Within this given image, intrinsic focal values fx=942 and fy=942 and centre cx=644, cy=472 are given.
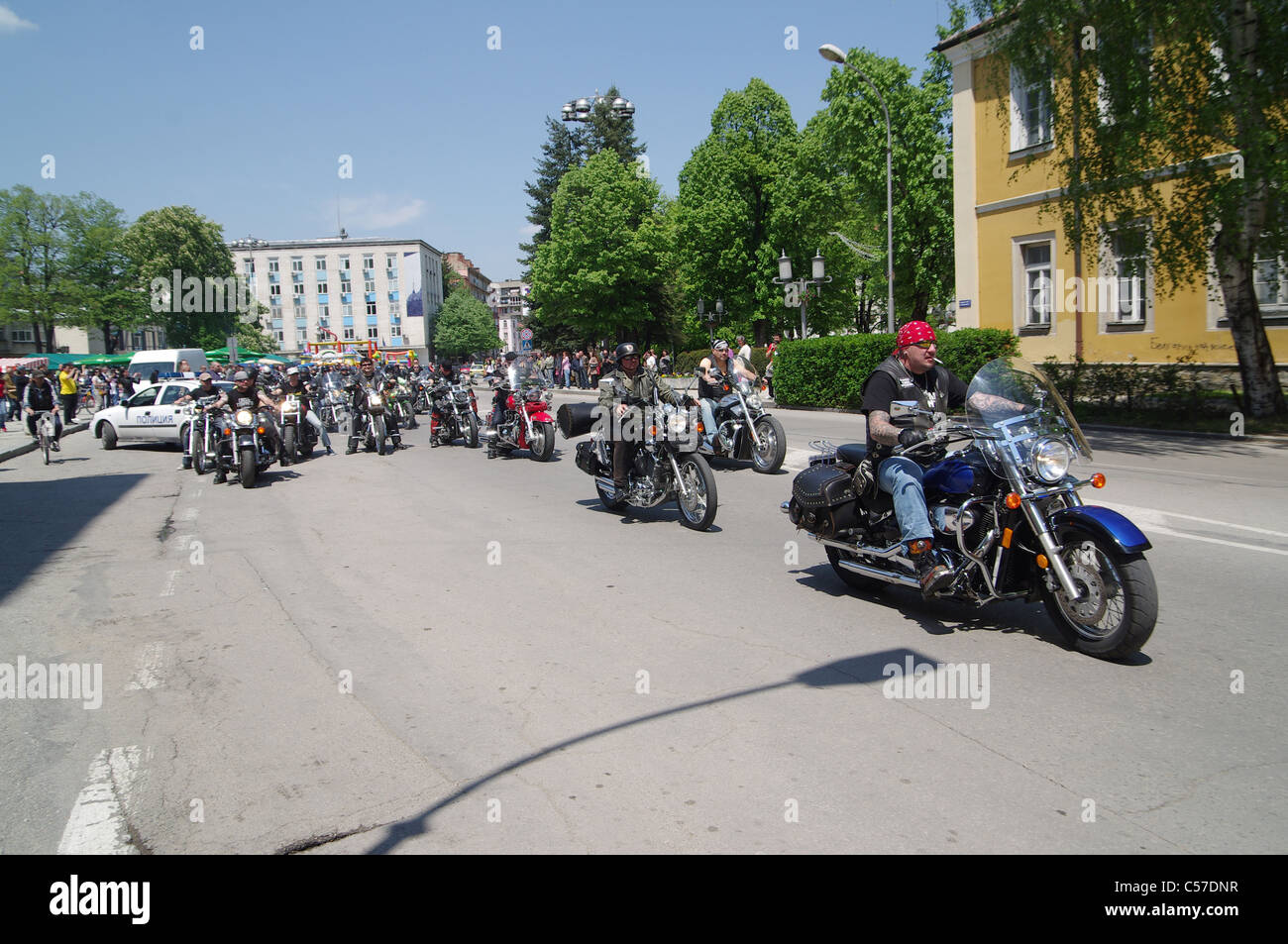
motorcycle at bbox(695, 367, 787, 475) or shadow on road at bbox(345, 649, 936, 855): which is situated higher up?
motorcycle at bbox(695, 367, 787, 475)

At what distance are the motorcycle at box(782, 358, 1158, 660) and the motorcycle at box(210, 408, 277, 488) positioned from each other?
34.4ft

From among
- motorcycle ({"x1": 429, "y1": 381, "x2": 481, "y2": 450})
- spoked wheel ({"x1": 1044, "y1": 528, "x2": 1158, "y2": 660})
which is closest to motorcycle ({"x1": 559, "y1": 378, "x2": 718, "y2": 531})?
spoked wheel ({"x1": 1044, "y1": 528, "x2": 1158, "y2": 660})

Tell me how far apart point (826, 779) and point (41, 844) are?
9.77 feet

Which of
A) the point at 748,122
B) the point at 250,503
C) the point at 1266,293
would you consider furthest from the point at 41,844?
the point at 748,122

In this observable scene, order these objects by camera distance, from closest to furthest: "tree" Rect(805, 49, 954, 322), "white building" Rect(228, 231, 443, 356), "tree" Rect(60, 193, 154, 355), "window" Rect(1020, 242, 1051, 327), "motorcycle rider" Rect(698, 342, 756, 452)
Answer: "motorcycle rider" Rect(698, 342, 756, 452) → "window" Rect(1020, 242, 1051, 327) → "tree" Rect(805, 49, 954, 322) → "tree" Rect(60, 193, 154, 355) → "white building" Rect(228, 231, 443, 356)

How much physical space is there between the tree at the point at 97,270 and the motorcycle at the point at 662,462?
7256 centimetres

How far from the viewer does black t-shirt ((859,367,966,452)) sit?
6.07 metres

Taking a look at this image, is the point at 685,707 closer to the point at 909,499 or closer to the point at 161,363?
the point at 909,499

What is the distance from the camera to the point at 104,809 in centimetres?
378

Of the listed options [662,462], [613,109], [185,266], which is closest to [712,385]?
[662,462]

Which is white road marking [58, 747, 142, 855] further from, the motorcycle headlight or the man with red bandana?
the motorcycle headlight
